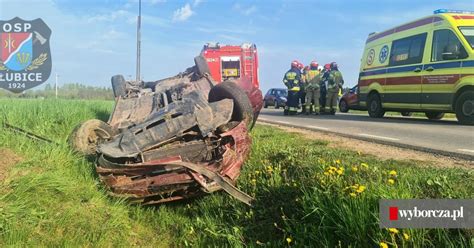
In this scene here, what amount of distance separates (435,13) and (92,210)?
964cm

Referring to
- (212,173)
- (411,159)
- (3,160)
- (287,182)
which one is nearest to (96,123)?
(3,160)

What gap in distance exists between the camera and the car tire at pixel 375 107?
12.3 meters

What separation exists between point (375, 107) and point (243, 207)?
32.3 ft

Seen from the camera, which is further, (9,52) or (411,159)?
(9,52)

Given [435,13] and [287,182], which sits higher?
[435,13]

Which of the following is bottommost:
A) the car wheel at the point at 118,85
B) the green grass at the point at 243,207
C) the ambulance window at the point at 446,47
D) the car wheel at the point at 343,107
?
the green grass at the point at 243,207

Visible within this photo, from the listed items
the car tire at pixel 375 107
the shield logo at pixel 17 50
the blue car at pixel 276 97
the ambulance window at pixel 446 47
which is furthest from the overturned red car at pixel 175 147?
the blue car at pixel 276 97

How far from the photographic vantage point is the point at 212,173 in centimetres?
348

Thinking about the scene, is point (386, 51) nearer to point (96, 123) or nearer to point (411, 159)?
point (411, 159)

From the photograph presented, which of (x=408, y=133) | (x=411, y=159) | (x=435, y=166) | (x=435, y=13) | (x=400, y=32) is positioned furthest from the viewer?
(x=400, y=32)

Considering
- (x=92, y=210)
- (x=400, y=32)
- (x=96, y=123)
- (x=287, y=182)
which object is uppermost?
(x=400, y=32)

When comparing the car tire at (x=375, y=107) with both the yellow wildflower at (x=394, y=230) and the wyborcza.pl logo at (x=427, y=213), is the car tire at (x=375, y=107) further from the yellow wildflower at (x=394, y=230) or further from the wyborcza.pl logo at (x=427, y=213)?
the yellow wildflower at (x=394, y=230)

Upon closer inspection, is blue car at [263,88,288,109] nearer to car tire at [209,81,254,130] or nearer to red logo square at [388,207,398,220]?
car tire at [209,81,254,130]

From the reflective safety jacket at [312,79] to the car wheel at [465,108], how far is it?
17.7ft
